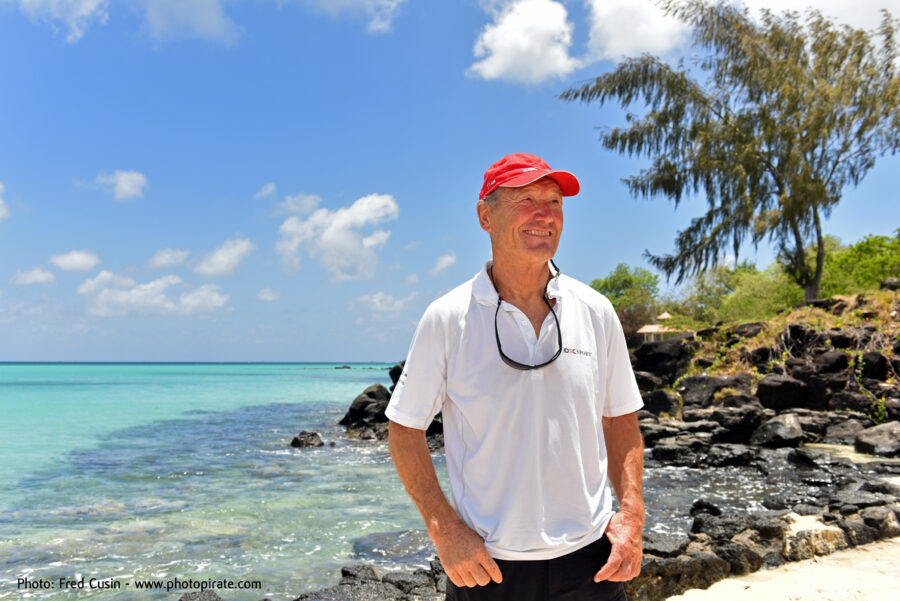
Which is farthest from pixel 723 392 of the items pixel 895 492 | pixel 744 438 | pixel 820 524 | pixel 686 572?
pixel 686 572

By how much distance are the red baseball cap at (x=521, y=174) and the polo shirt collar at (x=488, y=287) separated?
0.26 metres

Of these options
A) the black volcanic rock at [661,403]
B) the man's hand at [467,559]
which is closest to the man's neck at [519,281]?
the man's hand at [467,559]

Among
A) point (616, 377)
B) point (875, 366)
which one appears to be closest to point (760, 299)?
point (875, 366)

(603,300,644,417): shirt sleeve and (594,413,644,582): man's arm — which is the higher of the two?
(603,300,644,417): shirt sleeve

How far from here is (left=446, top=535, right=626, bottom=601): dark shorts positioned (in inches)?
74.2

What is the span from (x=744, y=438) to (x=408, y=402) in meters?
12.9

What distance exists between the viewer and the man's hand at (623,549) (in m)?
1.94

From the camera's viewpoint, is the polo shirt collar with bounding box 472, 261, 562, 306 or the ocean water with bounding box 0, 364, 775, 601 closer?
the polo shirt collar with bounding box 472, 261, 562, 306

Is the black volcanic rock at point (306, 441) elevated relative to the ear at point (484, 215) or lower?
lower

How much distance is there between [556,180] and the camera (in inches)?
83.7

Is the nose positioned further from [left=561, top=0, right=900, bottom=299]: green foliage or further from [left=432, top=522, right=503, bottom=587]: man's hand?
[left=561, top=0, right=900, bottom=299]: green foliage

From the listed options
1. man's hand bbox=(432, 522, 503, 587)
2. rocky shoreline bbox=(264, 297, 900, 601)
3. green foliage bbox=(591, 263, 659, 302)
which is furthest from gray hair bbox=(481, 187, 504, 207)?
green foliage bbox=(591, 263, 659, 302)

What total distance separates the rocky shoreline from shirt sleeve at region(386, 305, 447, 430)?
350 cm

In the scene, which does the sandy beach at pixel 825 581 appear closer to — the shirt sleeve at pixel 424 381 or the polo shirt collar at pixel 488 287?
the polo shirt collar at pixel 488 287
